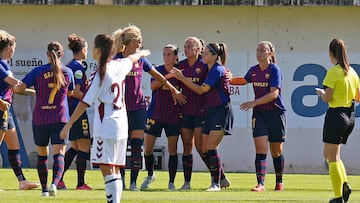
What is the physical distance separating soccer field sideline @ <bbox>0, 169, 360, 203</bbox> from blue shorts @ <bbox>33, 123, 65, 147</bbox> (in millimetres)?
670

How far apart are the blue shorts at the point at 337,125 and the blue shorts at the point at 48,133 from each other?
3304 mm

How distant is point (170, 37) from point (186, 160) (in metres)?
5.57

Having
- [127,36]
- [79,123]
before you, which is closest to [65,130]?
[127,36]

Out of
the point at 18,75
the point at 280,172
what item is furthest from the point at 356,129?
the point at 18,75

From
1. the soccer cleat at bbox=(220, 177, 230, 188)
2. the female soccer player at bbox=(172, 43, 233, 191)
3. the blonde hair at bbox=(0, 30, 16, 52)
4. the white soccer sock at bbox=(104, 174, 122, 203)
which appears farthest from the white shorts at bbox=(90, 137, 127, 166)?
the soccer cleat at bbox=(220, 177, 230, 188)

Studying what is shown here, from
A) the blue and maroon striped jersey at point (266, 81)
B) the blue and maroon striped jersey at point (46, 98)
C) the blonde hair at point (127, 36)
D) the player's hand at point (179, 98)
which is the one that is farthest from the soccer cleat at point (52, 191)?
the blue and maroon striped jersey at point (266, 81)

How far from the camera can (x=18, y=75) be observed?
19.4 metres

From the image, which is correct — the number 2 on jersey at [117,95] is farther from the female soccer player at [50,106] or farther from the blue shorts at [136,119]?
the blue shorts at [136,119]

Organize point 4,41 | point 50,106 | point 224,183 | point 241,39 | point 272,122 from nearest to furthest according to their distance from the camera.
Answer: point 50,106 → point 4,41 → point 272,122 → point 224,183 → point 241,39

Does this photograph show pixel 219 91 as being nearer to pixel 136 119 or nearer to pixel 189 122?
pixel 189 122

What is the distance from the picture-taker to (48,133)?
491 inches

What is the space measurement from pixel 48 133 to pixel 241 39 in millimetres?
7821

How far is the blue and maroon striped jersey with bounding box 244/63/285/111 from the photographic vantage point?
557 inches

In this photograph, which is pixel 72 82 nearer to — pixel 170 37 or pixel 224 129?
pixel 224 129
